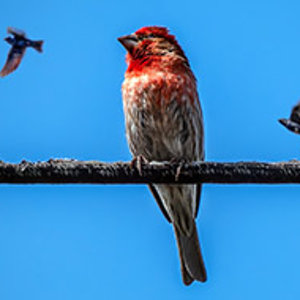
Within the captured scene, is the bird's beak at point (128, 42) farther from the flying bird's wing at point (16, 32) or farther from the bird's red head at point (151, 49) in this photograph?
the flying bird's wing at point (16, 32)

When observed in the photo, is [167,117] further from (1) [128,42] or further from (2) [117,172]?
(2) [117,172]

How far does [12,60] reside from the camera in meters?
3.65

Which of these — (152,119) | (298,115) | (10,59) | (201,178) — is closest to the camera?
(298,115)

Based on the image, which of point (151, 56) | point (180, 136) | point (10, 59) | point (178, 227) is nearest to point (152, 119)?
point (180, 136)

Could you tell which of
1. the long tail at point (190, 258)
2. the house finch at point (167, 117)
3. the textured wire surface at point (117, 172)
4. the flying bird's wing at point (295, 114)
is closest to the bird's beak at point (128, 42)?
the house finch at point (167, 117)

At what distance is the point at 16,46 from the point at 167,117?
2893mm

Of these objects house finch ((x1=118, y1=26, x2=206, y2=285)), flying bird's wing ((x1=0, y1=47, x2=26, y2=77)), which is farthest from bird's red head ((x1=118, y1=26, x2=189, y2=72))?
flying bird's wing ((x1=0, y1=47, x2=26, y2=77))

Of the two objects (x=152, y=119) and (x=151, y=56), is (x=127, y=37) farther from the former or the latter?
(x=152, y=119)

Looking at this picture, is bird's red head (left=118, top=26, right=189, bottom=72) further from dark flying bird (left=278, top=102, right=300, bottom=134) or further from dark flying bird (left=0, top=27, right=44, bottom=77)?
dark flying bird (left=278, top=102, right=300, bottom=134)

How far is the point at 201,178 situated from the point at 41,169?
1.04 meters

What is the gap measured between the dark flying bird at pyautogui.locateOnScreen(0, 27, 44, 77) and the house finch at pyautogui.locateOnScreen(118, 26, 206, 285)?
8.99 ft

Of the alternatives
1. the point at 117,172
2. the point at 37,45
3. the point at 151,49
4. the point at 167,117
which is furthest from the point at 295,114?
the point at 151,49

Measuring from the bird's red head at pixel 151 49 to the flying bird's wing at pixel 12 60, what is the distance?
3062 millimetres

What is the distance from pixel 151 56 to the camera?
686 cm
